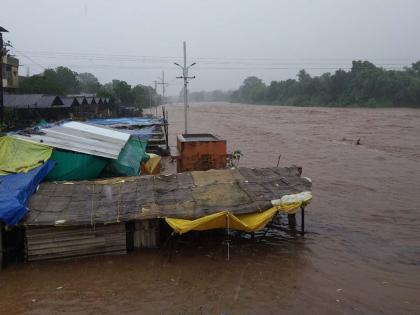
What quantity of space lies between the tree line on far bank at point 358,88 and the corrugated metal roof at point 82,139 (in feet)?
198

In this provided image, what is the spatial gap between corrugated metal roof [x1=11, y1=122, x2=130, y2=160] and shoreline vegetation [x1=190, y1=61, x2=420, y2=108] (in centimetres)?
6024

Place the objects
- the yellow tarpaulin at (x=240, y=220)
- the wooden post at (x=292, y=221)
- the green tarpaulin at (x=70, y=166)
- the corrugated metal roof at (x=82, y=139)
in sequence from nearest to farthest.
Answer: the yellow tarpaulin at (x=240, y=220) → the green tarpaulin at (x=70, y=166) → the corrugated metal roof at (x=82, y=139) → the wooden post at (x=292, y=221)

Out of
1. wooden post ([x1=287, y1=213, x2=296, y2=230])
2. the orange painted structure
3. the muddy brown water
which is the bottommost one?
the muddy brown water

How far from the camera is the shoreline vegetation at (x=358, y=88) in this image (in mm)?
65688

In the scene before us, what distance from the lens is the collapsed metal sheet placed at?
29.0ft

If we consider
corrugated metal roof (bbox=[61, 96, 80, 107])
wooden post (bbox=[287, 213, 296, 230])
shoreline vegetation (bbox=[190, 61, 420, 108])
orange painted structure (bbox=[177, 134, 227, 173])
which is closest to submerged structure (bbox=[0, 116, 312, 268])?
wooden post (bbox=[287, 213, 296, 230])

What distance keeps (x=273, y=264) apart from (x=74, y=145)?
600 centimetres

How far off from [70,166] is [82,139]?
143cm

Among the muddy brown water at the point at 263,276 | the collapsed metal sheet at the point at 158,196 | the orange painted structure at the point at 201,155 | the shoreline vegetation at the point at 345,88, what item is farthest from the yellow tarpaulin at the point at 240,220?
the shoreline vegetation at the point at 345,88

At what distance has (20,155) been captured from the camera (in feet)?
35.1

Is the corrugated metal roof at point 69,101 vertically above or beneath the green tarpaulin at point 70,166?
above

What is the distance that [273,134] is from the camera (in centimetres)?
3797

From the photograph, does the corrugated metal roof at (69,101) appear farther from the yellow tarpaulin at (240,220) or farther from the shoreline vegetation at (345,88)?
the yellow tarpaulin at (240,220)

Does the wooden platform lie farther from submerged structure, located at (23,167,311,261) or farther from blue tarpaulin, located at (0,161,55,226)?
blue tarpaulin, located at (0,161,55,226)
